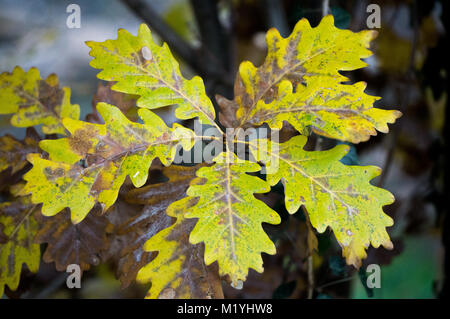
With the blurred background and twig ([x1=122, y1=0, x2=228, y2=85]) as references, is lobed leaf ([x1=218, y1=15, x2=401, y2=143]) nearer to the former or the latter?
the blurred background

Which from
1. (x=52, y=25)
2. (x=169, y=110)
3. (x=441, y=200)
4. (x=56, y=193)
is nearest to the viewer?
(x=56, y=193)

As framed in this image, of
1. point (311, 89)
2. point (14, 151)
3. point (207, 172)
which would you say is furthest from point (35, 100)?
point (311, 89)

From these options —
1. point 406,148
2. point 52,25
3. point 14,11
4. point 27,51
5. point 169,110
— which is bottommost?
point 406,148

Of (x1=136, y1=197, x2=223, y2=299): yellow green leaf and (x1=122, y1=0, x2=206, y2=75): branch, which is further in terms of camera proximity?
(x1=122, y1=0, x2=206, y2=75): branch

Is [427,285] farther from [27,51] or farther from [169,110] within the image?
[27,51]

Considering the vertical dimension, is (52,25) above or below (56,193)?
above

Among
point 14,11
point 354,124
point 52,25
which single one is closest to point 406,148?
point 354,124

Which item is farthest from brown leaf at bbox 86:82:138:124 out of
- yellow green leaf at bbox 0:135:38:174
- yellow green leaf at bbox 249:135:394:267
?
yellow green leaf at bbox 249:135:394:267
